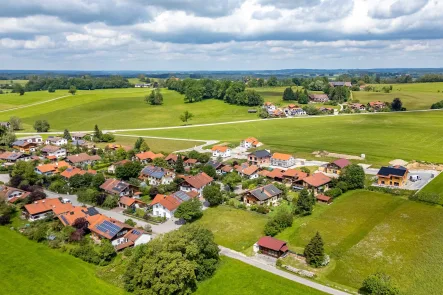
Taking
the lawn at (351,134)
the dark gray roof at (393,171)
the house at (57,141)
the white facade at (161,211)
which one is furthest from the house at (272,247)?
the house at (57,141)

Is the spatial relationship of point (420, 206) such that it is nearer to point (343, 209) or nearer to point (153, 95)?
point (343, 209)

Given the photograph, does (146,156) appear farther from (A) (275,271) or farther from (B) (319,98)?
(B) (319,98)

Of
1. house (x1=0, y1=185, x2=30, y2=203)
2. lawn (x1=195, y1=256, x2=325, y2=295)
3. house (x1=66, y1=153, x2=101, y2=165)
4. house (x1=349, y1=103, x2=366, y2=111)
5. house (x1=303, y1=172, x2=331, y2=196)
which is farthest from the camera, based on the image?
house (x1=349, y1=103, x2=366, y2=111)

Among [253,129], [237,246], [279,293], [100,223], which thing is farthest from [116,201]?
[253,129]

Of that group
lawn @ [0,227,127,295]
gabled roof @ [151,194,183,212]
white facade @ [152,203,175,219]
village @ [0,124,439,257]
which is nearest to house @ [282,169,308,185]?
village @ [0,124,439,257]

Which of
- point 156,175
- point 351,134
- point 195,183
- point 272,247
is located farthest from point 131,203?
point 351,134

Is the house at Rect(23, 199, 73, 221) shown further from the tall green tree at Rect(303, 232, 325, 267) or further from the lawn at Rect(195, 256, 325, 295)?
the tall green tree at Rect(303, 232, 325, 267)
